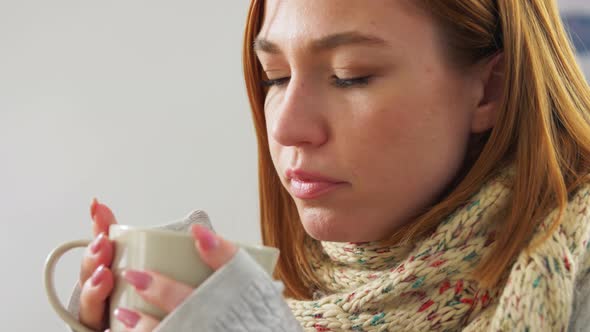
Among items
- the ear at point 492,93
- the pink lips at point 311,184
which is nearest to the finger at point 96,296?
the pink lips at point 311,184

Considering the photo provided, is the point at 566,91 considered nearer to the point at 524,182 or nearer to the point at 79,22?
the point at 524,182

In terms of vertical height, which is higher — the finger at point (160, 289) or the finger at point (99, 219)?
the finger at point (99, 219)

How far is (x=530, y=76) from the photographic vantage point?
2.45 feet

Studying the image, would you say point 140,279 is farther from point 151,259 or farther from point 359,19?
point 359,19

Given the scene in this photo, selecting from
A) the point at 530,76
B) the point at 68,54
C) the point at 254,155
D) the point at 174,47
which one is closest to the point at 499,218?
the point at 530,76

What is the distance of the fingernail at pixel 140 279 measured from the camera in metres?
0.53

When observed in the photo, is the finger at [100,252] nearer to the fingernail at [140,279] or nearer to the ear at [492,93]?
the fingernail at [140,279]

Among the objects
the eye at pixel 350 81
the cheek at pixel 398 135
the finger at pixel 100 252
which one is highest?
the eye at pixel 350 81

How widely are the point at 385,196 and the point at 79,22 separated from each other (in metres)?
0.96

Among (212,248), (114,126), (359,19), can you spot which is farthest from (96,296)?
(114,126)

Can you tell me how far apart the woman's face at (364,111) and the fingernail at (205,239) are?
207mm

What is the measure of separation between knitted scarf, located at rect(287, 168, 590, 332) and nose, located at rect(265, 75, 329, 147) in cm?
17

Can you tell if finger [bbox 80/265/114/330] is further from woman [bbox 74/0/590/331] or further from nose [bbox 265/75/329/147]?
nose [bbox 265/75/329/147]

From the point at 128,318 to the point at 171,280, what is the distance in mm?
53
